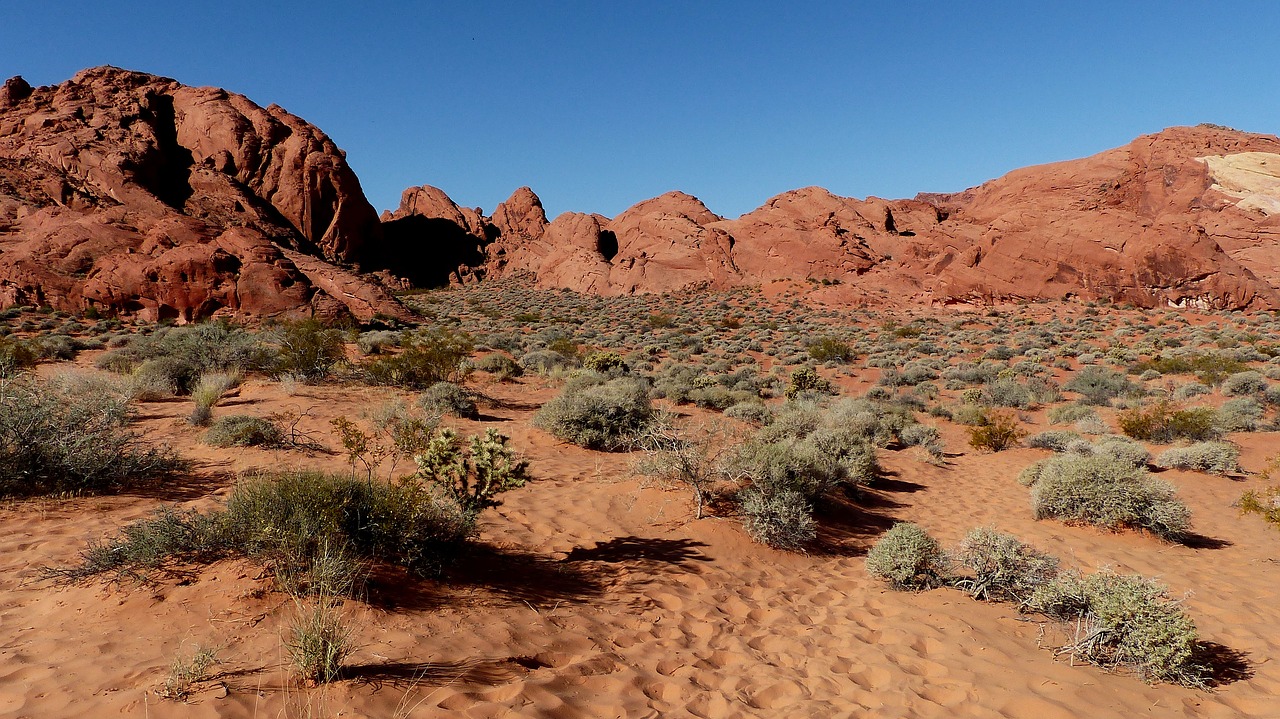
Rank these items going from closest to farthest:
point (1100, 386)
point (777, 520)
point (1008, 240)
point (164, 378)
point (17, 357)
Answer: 1. point (777, 520)
2. point (164, 378)
3. point (17, 357)
4. point (1100, 386)
5. point (1008, 240)

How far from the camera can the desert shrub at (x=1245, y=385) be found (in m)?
14.8

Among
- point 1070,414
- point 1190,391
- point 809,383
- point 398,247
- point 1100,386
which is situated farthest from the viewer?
point 398,247

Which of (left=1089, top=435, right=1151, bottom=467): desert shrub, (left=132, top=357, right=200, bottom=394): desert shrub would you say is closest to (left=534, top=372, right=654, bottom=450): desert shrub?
(left=132, top=357, right=200, bottom=394): desert shrub

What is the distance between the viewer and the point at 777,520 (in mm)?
6375

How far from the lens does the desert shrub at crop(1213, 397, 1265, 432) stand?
39.9 ft

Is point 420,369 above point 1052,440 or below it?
above

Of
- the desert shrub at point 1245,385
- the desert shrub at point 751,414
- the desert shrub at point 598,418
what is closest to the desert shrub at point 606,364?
the desert shrub at point 751,414

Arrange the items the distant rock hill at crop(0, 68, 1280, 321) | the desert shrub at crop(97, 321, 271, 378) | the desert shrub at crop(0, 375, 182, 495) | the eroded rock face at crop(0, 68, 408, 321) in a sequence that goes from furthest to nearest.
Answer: the distant rock hill at crop(0, 68, 1280, 321)
the eroded rock face at crop(0, 68, 408, 321)
the desert shrub at crop(97, 321, 271, 378)
the desert shrub at crop(0, 375, 182, 495)

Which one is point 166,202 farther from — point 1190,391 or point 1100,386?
point 1190,391

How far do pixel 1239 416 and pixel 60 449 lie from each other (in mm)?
20319

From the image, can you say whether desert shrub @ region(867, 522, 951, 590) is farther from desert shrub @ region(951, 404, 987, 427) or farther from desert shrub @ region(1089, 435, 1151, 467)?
desert shrub @ region(951, 404, 987, 427)

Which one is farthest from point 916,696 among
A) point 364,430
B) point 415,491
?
point 364,430

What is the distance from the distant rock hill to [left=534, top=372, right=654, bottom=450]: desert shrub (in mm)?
17484

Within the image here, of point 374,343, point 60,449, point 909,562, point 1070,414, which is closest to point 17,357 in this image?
point 374,343
